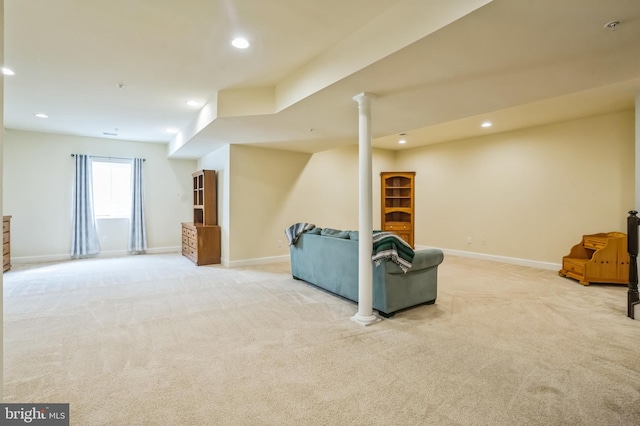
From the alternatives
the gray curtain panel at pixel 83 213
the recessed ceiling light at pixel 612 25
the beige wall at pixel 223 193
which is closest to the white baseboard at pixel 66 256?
the gray curtain panel at pixel 83 213

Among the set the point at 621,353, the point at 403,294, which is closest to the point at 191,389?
the point at 403,294

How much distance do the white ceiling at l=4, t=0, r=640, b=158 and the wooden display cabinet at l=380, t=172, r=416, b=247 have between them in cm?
296

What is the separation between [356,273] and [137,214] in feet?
19.4

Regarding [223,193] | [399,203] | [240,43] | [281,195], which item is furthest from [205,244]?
[399,203]

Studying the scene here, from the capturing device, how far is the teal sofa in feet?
10.5

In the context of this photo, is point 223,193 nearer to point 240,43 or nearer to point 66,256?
point 240,43

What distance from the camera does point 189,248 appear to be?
654 cm

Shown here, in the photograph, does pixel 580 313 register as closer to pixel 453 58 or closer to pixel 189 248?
pixel 453 58

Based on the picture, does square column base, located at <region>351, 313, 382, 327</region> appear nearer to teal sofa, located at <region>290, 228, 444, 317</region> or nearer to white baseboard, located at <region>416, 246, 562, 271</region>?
teal sofa, located at <region>290, 228, 444, 317</region>

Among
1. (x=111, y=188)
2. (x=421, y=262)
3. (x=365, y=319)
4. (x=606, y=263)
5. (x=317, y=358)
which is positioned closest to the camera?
(x=317, y=358)

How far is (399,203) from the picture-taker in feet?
25.7

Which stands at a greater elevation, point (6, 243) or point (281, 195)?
point (281, 195)

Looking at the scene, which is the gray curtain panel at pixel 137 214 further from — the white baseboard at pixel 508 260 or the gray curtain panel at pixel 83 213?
the white baseboard at pixel 508 260

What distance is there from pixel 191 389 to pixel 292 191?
15.9 ft
